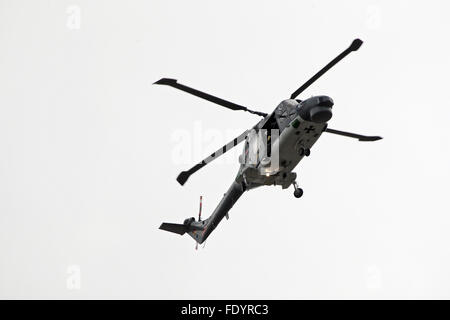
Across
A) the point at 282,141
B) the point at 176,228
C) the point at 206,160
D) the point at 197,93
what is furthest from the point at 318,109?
the point at 176,228

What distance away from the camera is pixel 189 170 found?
21250mm

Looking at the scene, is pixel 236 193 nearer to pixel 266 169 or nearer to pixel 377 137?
pixel 266 169

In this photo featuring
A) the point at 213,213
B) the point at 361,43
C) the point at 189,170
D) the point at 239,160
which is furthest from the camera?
the point at 213,213

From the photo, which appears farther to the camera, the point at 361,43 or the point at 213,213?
the point at 213,213

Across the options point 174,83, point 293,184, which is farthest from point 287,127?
point 174,83

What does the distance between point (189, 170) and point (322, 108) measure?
592 centimetres

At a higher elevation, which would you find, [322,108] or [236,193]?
[322,108]

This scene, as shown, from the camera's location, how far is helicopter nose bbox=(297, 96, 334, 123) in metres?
19.0

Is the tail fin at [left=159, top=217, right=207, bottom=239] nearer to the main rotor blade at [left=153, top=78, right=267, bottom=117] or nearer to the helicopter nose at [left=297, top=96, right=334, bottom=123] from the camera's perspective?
the main rotor blade at [left=153, top=78, right=267, bottom=117]

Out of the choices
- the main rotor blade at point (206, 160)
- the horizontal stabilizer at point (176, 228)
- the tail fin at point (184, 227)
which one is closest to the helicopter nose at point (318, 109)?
the main rotor blade at point (206, 160)

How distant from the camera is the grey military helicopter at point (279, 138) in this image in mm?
19156

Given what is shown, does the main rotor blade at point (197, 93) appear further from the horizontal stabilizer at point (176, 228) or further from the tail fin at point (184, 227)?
the horizontal stabilizer at point (176, 228)

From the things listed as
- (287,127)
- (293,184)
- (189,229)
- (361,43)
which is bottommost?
(189,229)

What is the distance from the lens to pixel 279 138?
67.7ft
